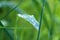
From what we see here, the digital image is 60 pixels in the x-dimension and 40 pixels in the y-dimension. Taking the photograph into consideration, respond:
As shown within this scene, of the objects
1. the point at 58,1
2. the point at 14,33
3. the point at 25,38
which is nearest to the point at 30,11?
the point at 58,1

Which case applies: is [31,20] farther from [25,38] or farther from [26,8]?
[26,8]

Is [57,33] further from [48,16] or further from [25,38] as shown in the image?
[25,38]

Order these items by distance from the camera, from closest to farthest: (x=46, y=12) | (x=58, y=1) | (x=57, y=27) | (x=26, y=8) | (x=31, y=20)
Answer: (x=31, y=20), (x=46, y=12), (x=57, y=27), (x=58, y=1), (x=26, y=8)

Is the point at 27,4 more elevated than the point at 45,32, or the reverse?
the point at 27,4

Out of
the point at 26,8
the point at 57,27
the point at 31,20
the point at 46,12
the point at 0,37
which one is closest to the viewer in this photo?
the point at 31,20

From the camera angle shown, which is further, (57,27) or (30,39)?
(57,27)

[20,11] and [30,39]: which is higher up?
[20,11]

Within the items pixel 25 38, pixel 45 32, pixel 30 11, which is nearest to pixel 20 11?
pixel 25 38

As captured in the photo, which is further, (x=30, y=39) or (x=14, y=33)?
(x=30, y=39)

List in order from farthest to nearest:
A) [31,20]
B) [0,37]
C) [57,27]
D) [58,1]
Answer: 1. [58,1]
2. [57,27]
3. [0,37]
4. [31,20]
